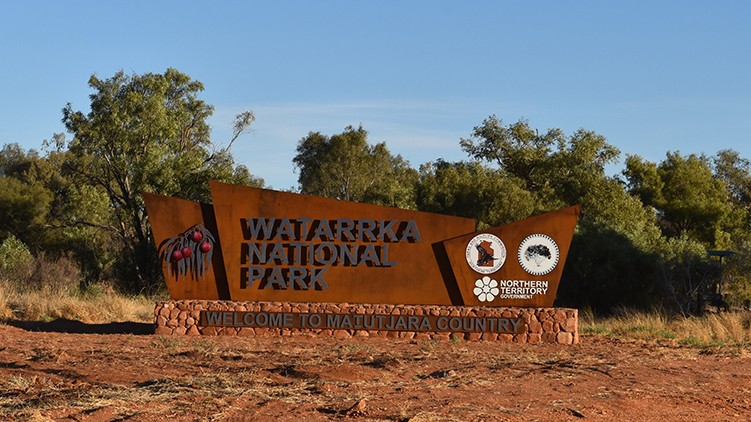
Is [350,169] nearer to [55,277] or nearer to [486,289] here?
[55,277]

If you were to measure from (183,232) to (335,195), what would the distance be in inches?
1099

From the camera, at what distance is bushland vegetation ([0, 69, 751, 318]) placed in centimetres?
3269

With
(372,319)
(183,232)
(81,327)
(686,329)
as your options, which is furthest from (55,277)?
(686,329)

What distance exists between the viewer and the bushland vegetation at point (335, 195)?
32.7 m

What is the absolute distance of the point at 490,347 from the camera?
20.3 metres

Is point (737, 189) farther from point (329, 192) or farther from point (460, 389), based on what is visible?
point (460, 389)

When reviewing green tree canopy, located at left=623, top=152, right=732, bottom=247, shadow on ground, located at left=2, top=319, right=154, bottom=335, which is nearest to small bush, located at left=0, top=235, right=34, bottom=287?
shadow on ground, located at left=2, top=319, right=154, bottom=335

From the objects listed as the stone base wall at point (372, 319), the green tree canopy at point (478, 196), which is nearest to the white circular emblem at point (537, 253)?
the stone base wall at point (372, 319)

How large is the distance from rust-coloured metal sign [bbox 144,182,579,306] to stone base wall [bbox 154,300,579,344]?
Result: 1.22 ft

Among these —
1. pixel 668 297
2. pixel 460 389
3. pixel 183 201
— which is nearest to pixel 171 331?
pixel 183 201

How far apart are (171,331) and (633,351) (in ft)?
34.1

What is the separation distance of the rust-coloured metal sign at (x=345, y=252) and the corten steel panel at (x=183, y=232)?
0.9 inches

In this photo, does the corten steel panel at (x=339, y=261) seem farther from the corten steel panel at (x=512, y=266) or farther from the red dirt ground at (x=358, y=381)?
the red dirt ground at (x=358, y=381)

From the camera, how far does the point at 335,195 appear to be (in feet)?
165
